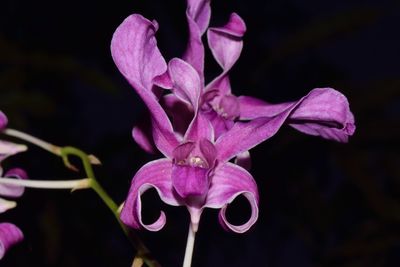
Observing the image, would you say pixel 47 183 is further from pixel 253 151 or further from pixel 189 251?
pixel 253 151

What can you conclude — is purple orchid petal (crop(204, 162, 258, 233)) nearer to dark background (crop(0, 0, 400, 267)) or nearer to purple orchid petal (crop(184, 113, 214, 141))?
purple orchid petal (crop(184, 113, 214, 141))

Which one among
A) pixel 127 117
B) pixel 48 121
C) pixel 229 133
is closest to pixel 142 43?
pixel 229 133

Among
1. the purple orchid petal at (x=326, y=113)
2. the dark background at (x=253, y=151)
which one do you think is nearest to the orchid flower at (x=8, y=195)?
the purple orchid petal at (x=326, y=113)

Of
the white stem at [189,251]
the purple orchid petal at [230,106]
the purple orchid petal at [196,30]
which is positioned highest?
the purple orchid petal at [196,30]

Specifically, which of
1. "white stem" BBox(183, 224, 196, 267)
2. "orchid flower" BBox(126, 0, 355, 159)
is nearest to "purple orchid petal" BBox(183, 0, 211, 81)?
"orchid flower" BBox(126, 0, 355, 159)

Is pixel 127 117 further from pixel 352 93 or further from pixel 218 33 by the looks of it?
pixel 218 33

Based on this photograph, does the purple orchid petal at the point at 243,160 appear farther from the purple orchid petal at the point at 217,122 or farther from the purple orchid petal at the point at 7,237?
the purple orchid petal at the point at 7,237
